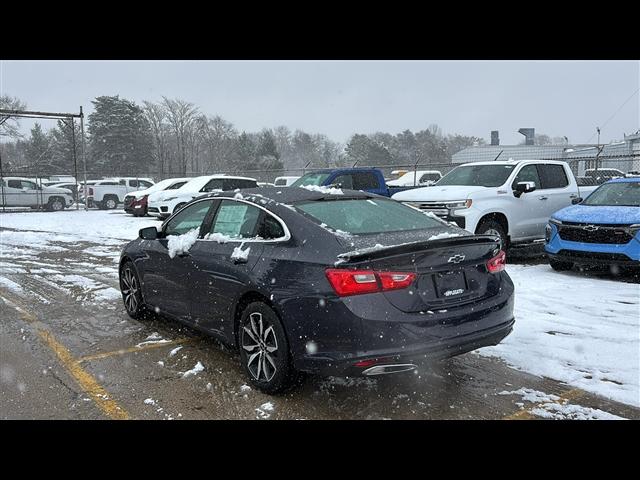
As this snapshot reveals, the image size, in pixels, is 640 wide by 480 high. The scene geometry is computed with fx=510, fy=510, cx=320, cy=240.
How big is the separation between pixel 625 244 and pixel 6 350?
8.02 m

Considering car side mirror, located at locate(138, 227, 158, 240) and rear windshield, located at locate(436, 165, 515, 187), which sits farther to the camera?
rear windshield, located at locate(436, 165, 515, 187)

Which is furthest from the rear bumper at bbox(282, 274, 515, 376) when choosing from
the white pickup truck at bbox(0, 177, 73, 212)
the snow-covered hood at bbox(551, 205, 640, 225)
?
the white pickup truck at bbox(0, 177, 73, 212)

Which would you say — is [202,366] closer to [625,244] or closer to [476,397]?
[476,397]

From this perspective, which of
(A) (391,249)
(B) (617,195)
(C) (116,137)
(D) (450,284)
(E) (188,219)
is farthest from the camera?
(C) (116,137)

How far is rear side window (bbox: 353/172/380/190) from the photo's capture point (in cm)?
1376

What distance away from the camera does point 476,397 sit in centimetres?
379

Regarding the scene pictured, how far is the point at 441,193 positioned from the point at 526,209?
5.86 ft

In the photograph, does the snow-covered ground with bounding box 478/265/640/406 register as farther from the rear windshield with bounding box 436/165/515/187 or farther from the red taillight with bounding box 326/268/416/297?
the rear windshield with bounding box 436/165/515/187

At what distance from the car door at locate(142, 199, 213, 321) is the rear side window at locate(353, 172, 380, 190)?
865 centimetres

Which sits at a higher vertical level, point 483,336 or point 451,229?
point 451,229

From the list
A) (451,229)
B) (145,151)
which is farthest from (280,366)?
(145,151)

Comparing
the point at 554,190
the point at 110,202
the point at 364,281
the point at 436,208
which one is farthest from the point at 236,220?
the point at 110,202

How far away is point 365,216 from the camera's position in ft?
14.0

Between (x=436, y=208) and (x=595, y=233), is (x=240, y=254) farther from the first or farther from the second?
(x=595, y=233)
